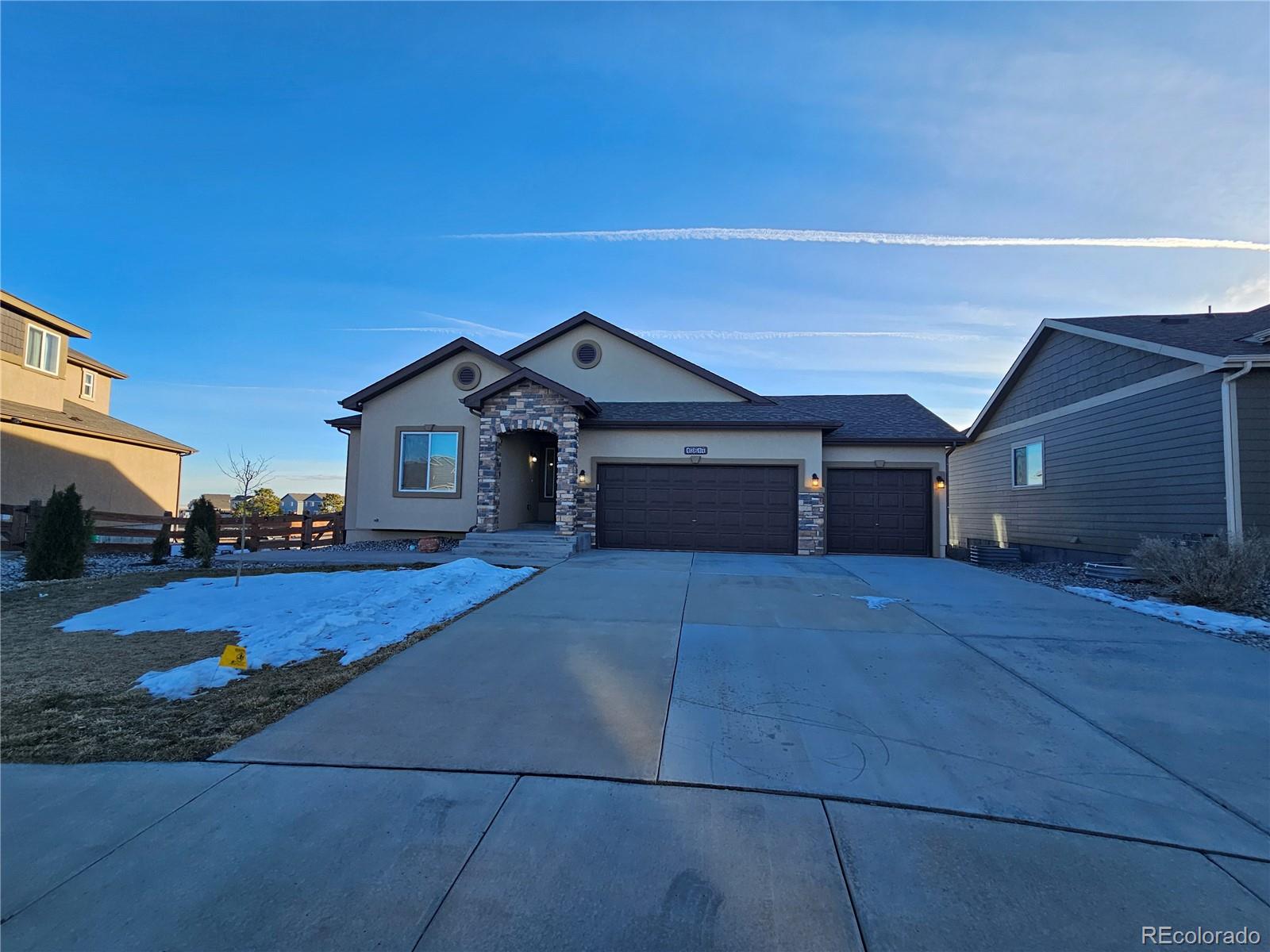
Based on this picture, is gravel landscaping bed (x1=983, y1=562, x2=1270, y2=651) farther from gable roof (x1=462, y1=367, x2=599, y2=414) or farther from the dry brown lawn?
gable roof (x1=462, y1=367, x2=599, y2=414)

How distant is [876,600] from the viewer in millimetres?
8094

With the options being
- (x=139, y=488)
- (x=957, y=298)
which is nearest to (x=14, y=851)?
(x=957, y=298)

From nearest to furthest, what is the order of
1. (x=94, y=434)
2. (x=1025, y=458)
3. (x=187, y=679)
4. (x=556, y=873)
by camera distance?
(x=556, y=873) → (x=187, y=679) → (x=1025, y=458) → (x=94, y=434)

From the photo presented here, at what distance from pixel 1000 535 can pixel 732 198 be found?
38.5 ft

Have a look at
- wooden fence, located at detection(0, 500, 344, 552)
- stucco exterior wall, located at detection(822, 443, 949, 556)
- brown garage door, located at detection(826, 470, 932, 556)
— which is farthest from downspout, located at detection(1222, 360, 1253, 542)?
wooden fence, located at detection(0, 500, 344, 552)

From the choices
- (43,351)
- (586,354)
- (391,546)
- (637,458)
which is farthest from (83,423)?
(637,458)

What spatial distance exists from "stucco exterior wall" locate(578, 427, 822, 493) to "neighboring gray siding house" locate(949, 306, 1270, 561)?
5.68m

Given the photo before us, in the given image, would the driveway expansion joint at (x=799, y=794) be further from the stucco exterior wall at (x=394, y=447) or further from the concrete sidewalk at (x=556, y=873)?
the stucco exterior wall at (x=394, y=447)

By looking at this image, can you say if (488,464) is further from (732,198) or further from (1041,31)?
(1041,31)

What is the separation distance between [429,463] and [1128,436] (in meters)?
16.1

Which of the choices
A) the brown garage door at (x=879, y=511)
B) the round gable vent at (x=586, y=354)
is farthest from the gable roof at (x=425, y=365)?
the brown garage door at (x=879, y=511)

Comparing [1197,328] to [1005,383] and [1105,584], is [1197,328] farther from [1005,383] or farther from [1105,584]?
[1105,584]

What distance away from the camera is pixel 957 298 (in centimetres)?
1493

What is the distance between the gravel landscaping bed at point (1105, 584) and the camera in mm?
6297
